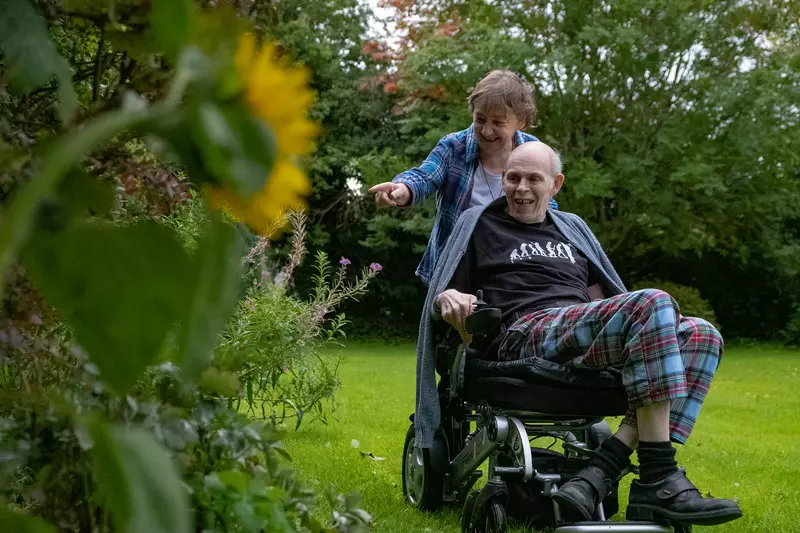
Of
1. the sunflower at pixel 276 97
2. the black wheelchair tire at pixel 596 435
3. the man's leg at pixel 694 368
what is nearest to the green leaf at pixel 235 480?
the sunflower at pixel 276 97

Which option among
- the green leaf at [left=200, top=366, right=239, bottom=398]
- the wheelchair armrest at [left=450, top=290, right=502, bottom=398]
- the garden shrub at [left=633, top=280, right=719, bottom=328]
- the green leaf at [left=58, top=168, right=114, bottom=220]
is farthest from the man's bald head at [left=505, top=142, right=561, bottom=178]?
the garden shrub at [left=633, top=280, right=719, bottom=328]

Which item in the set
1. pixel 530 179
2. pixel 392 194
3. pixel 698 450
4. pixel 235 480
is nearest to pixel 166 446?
pixel 235 480

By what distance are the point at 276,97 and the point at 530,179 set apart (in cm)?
248

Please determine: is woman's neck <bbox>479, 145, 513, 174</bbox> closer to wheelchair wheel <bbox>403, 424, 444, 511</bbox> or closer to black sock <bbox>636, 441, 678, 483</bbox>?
wheelchair wheel <bbox>403, 424, 444, 511</bbox>

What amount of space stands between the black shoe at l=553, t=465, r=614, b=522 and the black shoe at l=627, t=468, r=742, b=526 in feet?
0.25

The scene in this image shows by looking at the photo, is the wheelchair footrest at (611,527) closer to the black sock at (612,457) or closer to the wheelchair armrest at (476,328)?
the black sock at (612,457)

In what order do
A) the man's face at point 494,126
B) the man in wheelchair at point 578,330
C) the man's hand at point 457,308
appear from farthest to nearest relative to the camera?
the man's face at point 494,126, the man's hand at point 457,308, the man in wheelchair at point 578,330

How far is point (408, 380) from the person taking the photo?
7.86 metres

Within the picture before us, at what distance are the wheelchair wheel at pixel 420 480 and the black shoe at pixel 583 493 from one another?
0.65 metres

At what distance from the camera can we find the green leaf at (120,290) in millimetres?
254

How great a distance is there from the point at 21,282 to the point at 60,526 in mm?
402

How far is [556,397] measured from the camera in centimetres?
226

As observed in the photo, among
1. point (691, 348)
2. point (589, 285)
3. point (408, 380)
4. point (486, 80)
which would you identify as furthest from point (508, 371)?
point (408, 380)

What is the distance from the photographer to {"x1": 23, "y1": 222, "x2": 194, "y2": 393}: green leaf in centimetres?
25
